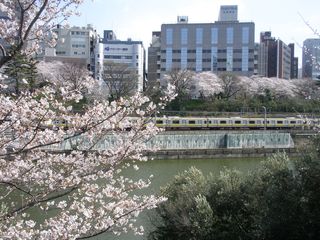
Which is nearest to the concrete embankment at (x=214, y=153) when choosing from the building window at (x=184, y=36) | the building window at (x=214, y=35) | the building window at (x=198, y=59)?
the building window at (x=198, y=59)

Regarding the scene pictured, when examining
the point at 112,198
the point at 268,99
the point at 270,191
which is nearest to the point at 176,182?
the point at 270,191

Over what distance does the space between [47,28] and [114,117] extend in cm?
85

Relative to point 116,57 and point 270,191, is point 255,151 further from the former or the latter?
point 116,57

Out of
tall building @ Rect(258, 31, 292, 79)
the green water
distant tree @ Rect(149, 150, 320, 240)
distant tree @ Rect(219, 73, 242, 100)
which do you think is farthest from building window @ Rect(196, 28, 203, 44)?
distant tree @ Rect(149, 150, 320, 240)

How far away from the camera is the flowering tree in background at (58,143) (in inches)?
118

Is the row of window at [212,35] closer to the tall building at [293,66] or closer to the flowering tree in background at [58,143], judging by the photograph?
the tall building at [293,66]

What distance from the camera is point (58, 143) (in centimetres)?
322

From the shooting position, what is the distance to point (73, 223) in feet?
10.0

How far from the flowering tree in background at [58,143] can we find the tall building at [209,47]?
5019 centimetres

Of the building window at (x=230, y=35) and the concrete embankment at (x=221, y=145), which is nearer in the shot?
the concrete embankment at (x=221, y=145)

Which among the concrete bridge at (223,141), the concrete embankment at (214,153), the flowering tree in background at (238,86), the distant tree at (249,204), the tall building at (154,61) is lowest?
the concrete embankment at (214,153)

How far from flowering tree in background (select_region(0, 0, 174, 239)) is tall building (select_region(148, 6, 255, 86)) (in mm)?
50187

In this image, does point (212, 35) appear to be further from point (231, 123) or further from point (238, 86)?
point (231, 123)

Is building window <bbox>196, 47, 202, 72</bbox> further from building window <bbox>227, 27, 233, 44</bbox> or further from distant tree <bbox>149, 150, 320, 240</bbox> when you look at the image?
distant tree <bbox>149, 150, 320, 240</bbox>
